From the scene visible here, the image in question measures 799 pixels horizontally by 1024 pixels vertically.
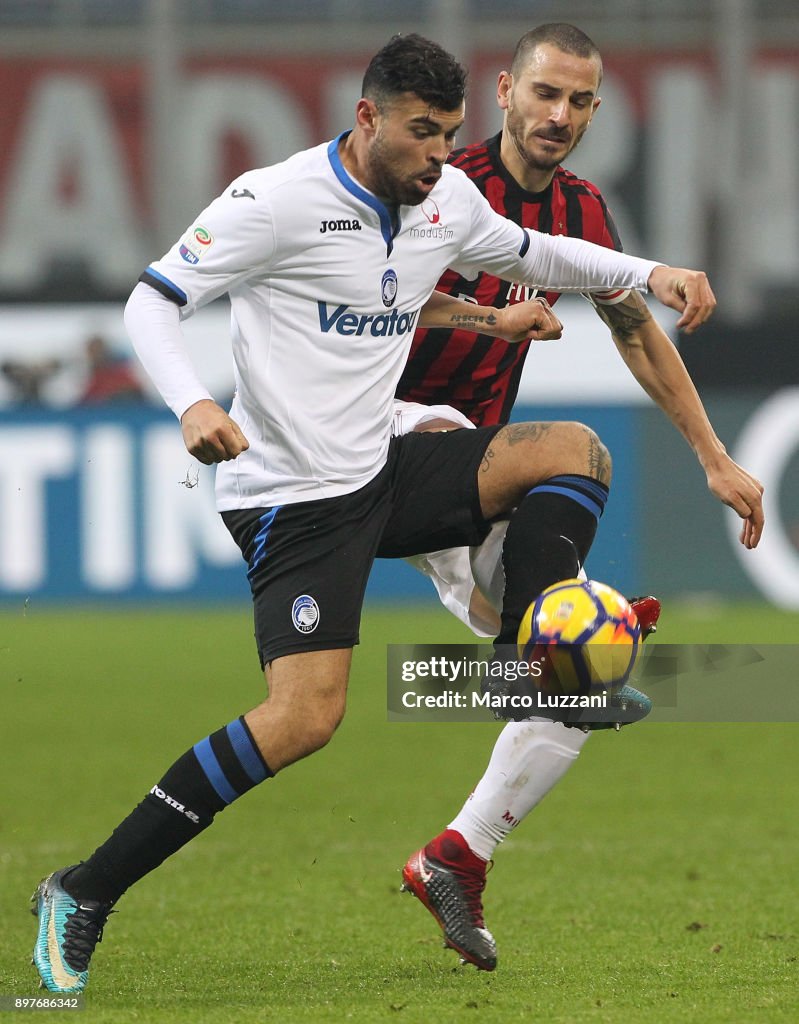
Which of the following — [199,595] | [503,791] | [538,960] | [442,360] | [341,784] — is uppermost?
[442,360]

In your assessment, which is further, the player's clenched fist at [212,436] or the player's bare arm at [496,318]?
the player's bare arm at [496,318]

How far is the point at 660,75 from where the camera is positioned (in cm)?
2038

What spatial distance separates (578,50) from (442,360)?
92 centimetres

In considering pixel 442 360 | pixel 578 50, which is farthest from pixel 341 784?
pixel 578 50

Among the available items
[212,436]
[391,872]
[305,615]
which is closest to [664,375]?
[305,615]

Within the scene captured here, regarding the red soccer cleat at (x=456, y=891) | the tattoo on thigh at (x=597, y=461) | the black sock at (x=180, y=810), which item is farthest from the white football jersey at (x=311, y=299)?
the red soccer cleat at (x=456, y=891)

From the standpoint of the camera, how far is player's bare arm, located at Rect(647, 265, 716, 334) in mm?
4340

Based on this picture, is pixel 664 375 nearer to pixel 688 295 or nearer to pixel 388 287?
pixel 688 295

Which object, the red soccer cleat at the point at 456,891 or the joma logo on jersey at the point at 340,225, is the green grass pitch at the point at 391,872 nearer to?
the red soccer cleat at the point at 456,891

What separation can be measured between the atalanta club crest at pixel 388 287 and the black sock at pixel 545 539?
58 centimetres

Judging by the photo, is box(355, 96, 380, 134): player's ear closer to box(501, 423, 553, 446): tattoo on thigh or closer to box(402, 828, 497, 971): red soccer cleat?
box(501, 423, 553, 446): tattoo on thigh

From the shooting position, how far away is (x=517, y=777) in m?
4.73

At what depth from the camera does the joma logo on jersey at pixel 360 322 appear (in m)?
4.36

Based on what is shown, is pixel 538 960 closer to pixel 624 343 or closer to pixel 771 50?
pixel 624 343
